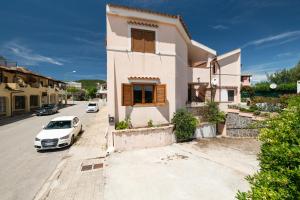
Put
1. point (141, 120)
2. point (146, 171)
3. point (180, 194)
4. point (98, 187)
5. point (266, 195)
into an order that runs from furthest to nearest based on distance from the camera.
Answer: point (141, 120)
point (146, 171)
point (98, 187)
point (180, 194)
point (266, 195)

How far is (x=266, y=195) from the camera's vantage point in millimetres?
2492

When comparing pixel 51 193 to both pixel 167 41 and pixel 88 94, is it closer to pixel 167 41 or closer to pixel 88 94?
pixel 167 41

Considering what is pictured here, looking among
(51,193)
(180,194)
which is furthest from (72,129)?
(180,194)

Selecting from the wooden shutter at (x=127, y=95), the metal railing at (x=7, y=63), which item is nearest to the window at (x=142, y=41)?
the wooden shutter at (x=127, y=95)

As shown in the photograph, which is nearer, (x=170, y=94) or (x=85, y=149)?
(x=85, y=149)

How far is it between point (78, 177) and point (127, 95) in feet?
17.7

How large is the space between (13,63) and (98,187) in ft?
104

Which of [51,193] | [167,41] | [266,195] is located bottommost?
[51,193]

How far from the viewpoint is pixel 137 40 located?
436 inches

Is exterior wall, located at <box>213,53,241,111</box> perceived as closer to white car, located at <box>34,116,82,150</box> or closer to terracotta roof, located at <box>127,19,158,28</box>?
terracotta roof, located at <box>127,19,158,28</box>

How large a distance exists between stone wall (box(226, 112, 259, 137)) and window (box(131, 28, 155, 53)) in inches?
357

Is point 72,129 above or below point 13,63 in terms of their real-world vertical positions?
below

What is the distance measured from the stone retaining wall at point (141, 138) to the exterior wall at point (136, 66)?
154cm

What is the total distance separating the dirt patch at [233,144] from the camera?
10.4 metres
